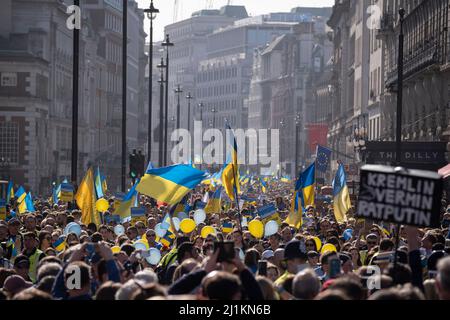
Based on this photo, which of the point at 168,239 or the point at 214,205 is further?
the point at 214,205

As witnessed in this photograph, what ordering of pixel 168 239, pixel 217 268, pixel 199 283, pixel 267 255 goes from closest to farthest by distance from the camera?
pixel 199 283 → pixel 217 268 → pixel 267 255 → pixel 168 239

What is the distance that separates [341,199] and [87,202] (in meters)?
4.94

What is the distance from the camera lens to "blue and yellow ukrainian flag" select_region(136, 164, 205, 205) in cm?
2289

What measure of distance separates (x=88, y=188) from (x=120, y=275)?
518 inches

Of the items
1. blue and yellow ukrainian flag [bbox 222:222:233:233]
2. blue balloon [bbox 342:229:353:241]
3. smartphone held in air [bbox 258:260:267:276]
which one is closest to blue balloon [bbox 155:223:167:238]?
blue and yellow ukrainian flag [bbox 222:222:233:233]

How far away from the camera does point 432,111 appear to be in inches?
2072

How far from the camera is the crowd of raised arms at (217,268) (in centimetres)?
946

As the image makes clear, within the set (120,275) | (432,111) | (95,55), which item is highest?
(95,55)

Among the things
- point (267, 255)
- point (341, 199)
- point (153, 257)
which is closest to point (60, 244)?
point (153, 257)

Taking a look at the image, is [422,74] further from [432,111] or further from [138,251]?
[138,251]

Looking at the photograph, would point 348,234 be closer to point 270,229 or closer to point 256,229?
point 256,229

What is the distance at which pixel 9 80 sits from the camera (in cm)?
8231

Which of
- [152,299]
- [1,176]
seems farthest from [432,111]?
[152,299]
